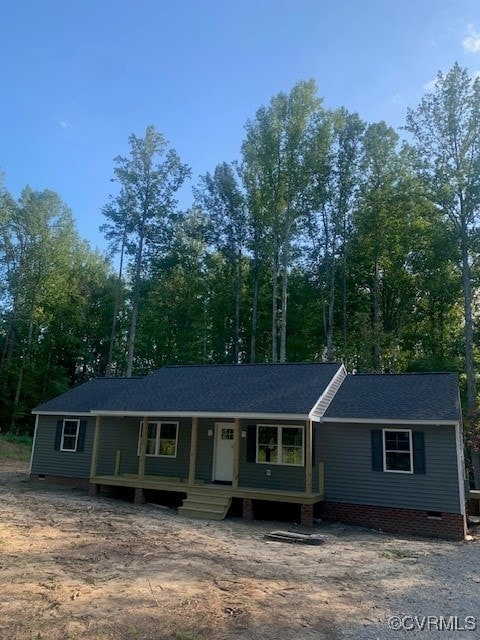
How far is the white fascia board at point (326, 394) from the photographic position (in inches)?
464

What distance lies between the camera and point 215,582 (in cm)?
631

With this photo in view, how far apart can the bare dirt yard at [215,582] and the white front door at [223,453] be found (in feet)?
8.98

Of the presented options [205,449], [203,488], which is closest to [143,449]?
[205,449]

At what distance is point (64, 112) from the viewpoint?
12.2 metres

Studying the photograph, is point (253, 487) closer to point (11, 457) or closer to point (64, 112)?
point (64, 112)

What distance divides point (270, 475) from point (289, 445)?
977mm

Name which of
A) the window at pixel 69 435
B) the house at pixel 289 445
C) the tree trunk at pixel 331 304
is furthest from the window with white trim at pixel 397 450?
the tree trunk at pixel 331 304

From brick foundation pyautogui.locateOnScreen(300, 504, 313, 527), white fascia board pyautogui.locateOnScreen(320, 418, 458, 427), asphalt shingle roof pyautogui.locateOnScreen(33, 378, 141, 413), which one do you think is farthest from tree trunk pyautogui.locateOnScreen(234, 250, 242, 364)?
brick foundation pyautogui.locateOnScreen(300, 504, 313, 527)

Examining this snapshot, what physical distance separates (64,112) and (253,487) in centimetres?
1127

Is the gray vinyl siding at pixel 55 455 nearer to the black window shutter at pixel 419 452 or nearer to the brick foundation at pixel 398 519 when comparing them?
the brick foundation at pixel 398 519

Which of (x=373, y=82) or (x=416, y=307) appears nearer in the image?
(x=373, y=82)

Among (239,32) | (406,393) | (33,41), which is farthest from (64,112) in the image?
(406,393)

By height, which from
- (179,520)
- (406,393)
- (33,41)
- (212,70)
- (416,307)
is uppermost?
(212,70)

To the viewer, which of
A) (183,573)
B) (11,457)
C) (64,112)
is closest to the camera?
(183,573)
